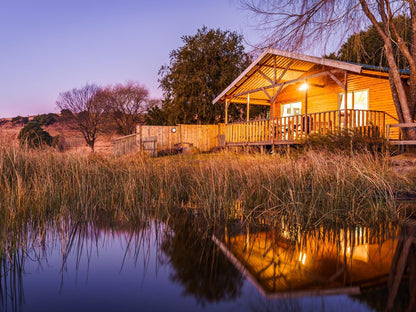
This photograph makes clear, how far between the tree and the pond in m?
22.6

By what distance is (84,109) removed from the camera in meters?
37.8

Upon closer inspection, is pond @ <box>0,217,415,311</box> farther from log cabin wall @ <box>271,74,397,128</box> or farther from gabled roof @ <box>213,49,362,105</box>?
log cabin wall @ <box>271,74,397,128</box>

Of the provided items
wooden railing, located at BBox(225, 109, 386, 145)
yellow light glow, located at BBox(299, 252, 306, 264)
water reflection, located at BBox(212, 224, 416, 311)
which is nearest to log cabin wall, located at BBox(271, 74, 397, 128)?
wooden railing, located at BBox(225, 109, 386, 145)

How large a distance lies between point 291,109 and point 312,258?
17.8 metres

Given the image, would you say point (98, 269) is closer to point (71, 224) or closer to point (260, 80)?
point (71, 224)

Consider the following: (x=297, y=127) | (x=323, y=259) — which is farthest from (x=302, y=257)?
(x=297, y=127)

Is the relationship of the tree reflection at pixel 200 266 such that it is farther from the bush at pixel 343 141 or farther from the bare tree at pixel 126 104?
the bare tree at pixel 126 104

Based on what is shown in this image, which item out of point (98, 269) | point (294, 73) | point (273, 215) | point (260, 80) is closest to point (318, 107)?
point (294, 73)

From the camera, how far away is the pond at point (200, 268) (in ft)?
8.59

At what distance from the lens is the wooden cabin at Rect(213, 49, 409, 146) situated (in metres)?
13.0

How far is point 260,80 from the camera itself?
18828mm

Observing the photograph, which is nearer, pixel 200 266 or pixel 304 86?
pixel 200 266

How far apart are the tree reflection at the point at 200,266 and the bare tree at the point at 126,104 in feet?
120

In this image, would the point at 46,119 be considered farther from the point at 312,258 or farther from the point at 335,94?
the point at 312,258
